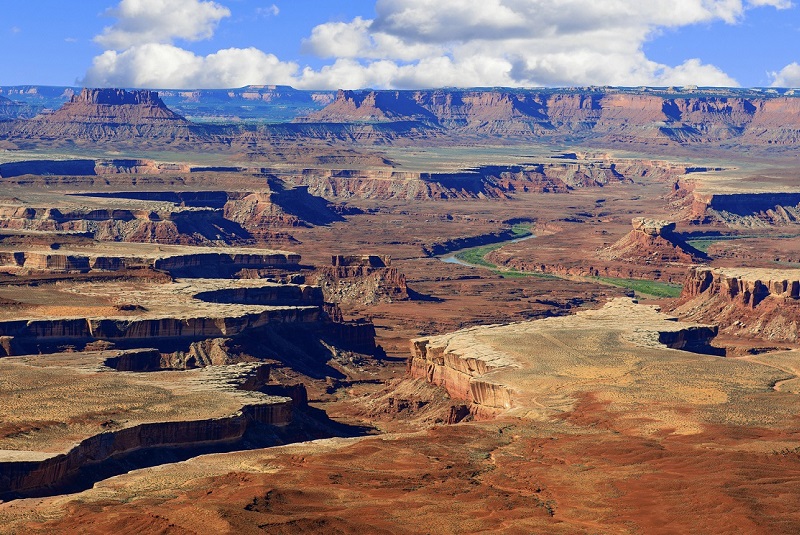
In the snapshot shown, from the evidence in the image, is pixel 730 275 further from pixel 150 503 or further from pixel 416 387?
pixel 150 503

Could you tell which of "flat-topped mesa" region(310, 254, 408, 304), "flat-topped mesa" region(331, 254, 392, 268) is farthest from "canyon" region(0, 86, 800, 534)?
Answer: "flat-topped mesa" region(331, 254, 392, 268)

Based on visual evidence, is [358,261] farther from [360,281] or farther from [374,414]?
[374,414]

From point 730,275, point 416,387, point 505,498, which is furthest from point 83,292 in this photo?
point 505,498

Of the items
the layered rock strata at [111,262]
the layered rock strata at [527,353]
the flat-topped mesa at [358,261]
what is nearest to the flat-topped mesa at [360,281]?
the flat-topped mesa at [358,261]

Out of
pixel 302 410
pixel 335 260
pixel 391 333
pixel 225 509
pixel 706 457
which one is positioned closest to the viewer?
pixel 225 509

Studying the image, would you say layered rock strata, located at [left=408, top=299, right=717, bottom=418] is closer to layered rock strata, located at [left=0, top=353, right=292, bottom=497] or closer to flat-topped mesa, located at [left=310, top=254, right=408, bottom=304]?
layered rock strata, located at [left=0, top=353, right=292, bottom=497]

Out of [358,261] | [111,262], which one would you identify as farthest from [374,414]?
[358,261]

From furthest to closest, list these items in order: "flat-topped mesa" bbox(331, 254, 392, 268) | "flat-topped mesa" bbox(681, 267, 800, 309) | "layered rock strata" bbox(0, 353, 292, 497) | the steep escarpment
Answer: "flat-topped mesa" bbox(331, 254, 392, 268) → "flat-topped mesa" bbox(681, 267, 800, 309) → the steep escarpment → "layered rock strata" bbox(0, 353, 292, 497)

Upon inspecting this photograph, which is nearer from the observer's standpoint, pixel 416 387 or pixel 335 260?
pixel 416 387
